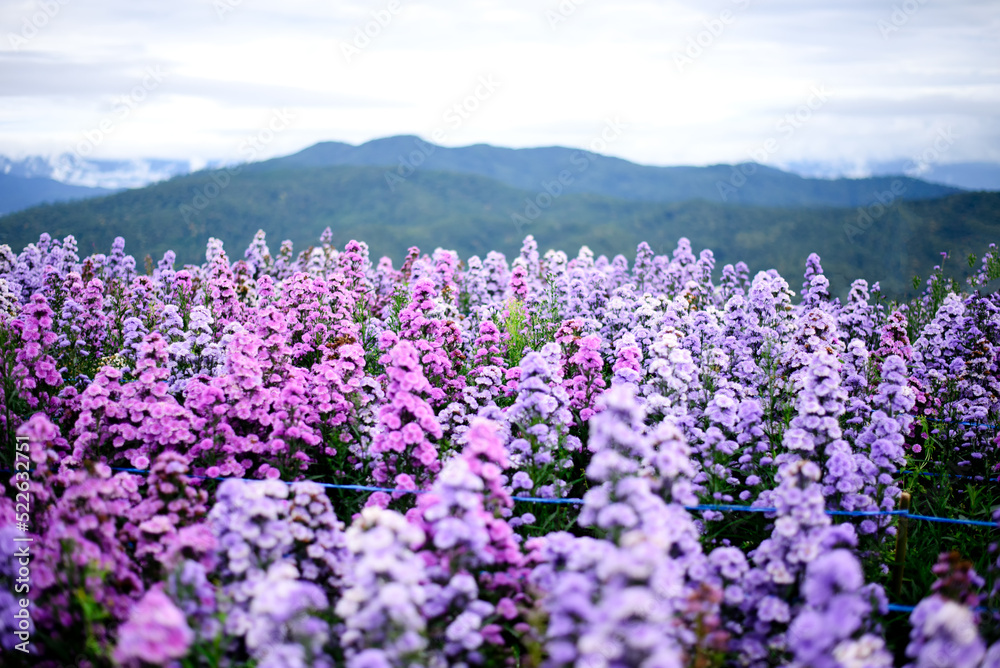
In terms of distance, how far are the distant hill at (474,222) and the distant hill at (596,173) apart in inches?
180

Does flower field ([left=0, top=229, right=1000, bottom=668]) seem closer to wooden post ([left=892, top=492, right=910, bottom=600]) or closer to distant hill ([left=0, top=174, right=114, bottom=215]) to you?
wooden post ([left=892, top=492, right=910, bottom=600])

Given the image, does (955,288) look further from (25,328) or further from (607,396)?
(25,328)

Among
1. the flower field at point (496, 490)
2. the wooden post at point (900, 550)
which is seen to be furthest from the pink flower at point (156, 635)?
the wooden post at point (900, 550)

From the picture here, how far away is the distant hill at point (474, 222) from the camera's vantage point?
95.3 ft

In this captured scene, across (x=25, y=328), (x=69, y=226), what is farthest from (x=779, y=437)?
(x=69, y=226)

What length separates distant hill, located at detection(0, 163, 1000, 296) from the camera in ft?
95.3

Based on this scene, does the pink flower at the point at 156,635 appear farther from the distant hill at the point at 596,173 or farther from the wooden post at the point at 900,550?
the distant hill at the point at 596,173

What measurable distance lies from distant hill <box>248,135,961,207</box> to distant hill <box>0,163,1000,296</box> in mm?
4576

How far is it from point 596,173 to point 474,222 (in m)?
21.4

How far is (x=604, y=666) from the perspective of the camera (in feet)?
8.18

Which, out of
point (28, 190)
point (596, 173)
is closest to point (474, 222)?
point (596, 173)

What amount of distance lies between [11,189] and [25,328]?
67.2m

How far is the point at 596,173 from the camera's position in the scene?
5712 cm

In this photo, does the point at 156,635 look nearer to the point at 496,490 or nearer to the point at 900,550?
the point at 496,490
